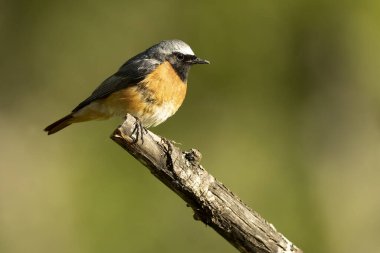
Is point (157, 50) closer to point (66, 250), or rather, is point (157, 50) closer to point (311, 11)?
point (66, 250)

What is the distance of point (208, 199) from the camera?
4648mm

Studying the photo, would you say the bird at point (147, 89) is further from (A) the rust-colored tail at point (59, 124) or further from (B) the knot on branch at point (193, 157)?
(B) the knot on branch at point (193, 157)

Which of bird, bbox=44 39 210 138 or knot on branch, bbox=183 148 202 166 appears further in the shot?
bird, bbox=44 39 210 138

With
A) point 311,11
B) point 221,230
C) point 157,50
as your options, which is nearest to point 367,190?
point 311,11

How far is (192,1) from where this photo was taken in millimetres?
12625

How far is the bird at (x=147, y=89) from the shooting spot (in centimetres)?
636

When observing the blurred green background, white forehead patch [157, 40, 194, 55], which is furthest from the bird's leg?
the blurred green background

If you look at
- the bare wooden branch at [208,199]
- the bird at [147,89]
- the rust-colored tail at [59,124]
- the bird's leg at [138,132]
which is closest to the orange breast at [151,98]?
the bird at [147,89]

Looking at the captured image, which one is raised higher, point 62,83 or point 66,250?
point 62,83

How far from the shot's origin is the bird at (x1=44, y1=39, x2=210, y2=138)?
636 centimetres

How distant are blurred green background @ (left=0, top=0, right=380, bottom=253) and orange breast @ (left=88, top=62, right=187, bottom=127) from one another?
4.24 metres

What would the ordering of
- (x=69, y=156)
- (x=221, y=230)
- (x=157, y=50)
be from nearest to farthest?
(x=221, y=230) < (x=157, y=50) < (x=69, y=156)

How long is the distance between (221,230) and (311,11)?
29.2 feet

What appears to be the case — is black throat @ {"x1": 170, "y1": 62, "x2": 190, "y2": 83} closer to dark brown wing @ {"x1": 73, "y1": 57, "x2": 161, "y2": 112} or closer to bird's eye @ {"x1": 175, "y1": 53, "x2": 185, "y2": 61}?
bird's eye @ {"x1": 175, "y1": 53, "x2": 185, "y2": 61}
